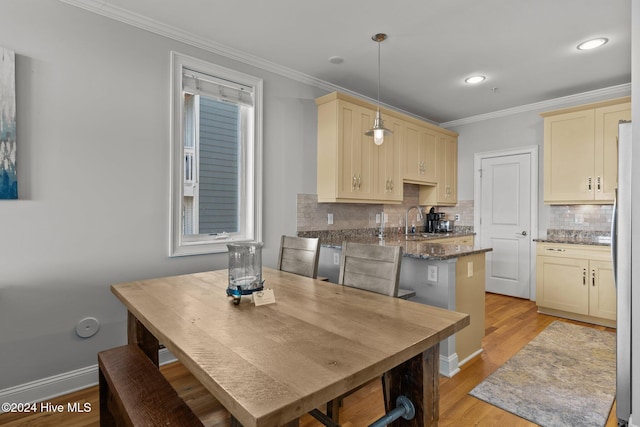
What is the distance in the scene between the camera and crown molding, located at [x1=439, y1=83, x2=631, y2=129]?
3854 mm

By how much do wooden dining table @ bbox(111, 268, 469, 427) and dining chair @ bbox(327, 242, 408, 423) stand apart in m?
0.14

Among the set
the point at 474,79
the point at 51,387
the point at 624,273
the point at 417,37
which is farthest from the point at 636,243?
the point at 51,387

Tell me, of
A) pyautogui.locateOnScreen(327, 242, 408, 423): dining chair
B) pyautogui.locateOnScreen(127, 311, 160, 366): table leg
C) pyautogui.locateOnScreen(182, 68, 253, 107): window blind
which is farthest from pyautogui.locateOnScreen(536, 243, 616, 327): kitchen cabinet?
pyautogui.locateOnScreen(127, 311, 160, 366): table leg

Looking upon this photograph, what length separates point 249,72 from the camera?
3.22 metres

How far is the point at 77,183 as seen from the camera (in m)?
2.28

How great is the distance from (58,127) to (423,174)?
13.1ft

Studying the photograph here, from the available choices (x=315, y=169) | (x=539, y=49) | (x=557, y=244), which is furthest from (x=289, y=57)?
(x=557, y=244)

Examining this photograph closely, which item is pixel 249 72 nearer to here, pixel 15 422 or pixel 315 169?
pixel 315 169

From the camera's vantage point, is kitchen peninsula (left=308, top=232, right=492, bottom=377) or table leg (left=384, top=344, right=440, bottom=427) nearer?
table leg (left=384, top=344, right=440, bottom=427)

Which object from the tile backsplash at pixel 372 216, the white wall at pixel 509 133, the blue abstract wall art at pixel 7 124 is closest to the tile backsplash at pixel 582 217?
the tile backsplash at pixel 372 216

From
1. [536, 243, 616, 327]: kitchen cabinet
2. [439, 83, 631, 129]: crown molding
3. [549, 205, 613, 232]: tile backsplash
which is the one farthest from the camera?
[549, 205, 613, 232]: tile backsplash

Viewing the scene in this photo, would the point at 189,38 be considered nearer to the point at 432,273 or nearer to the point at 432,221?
the point at 432,273

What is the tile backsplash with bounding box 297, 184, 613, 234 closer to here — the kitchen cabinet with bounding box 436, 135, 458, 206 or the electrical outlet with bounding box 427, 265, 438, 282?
the kitchen cabinet with bounding box 436, 135, 458, 206

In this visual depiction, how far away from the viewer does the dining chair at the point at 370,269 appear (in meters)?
1.73
